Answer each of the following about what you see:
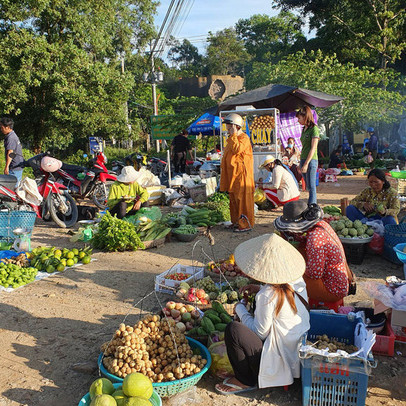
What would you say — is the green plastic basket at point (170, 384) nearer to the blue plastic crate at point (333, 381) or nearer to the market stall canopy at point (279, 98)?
the blue plastic crate at point (333, 381)

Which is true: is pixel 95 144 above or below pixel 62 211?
above

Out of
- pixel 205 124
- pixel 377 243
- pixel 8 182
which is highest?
pixel 205 124

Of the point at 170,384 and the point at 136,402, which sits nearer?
the point at 136,402

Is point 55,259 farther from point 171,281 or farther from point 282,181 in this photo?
point 282,181

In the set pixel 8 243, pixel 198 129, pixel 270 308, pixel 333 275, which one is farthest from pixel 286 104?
pixel 270 308

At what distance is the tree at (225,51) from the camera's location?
163 ft

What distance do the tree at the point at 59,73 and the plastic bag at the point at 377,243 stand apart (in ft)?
34.6

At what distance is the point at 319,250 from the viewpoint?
150 inches

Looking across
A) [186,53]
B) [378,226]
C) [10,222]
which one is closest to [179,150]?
[10,222]

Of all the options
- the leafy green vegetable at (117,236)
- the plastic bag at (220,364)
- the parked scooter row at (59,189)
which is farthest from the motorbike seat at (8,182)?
the plastic bag at (220,364)

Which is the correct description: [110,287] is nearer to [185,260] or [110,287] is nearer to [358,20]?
[185,260]

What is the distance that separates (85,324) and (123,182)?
130 inches

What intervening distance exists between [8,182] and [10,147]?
1.12m

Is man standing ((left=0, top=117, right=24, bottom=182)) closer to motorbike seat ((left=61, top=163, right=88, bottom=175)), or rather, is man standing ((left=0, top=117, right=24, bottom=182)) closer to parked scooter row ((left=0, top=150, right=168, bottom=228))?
parked scooter row ((left=0, top=150, right=168, bottom=228))
